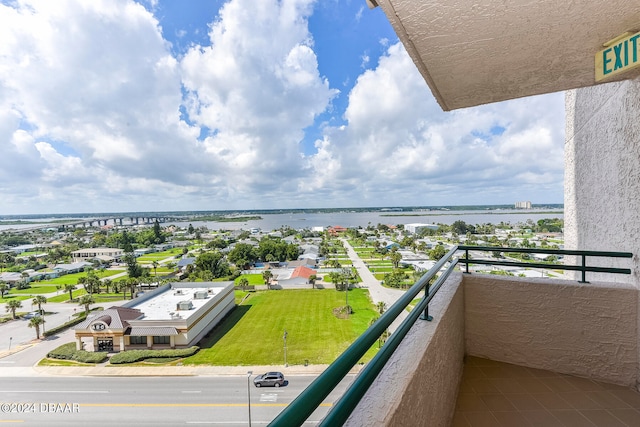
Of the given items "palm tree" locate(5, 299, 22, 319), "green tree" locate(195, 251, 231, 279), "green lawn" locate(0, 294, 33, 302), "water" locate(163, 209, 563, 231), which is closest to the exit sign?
"palm tree" locate(5, 299, 22, 319)

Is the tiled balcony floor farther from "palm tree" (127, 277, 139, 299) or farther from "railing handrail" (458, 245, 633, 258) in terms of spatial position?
"palm tree" (127, 277, 139, 299)

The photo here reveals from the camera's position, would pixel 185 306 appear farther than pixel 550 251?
Yes

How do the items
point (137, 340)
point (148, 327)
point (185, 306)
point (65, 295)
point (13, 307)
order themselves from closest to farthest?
point (148, 327), point (137, 340), point (185, 306), point (13, 307), point (65, 295)

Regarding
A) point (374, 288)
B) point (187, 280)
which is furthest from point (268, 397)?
point (187, 280)

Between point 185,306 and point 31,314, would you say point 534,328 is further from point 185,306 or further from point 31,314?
point 31,314

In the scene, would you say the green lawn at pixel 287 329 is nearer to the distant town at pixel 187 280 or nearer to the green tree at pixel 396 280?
the distant town at pixel 187 280

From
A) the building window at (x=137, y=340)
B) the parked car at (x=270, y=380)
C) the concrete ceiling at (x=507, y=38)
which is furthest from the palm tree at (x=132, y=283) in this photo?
the concrete ceiling at (x=507, y=38)
